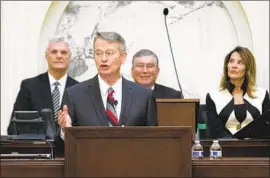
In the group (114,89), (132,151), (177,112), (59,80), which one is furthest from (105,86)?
(59,80)

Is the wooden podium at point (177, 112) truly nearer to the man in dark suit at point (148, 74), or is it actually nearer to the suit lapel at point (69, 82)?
the man in dark suit at point (148, 74)

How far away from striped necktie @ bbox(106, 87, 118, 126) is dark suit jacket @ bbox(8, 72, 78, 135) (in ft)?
5.29

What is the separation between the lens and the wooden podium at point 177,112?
4.29 meters

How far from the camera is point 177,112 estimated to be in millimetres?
4305

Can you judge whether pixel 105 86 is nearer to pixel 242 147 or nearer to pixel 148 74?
pixel 242 147

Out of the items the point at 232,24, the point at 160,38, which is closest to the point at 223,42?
the point at 232,24

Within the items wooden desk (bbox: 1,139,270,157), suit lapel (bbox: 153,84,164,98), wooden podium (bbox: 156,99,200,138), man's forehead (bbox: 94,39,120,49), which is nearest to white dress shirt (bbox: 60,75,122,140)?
man's forehead (bbox: 94,39,120,49)

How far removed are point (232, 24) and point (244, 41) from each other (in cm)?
21

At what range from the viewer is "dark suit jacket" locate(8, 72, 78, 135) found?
18.4ft

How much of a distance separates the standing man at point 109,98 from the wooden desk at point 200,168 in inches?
29.5

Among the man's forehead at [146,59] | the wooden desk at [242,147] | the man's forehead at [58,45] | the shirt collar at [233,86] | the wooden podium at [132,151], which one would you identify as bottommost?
the wooden desk at [242,147]

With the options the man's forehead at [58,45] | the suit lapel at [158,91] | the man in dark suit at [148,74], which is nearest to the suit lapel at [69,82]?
the man's forehead at [58,45]

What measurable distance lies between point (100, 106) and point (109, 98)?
0.34ft

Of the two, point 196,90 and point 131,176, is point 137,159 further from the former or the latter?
point 196,90
